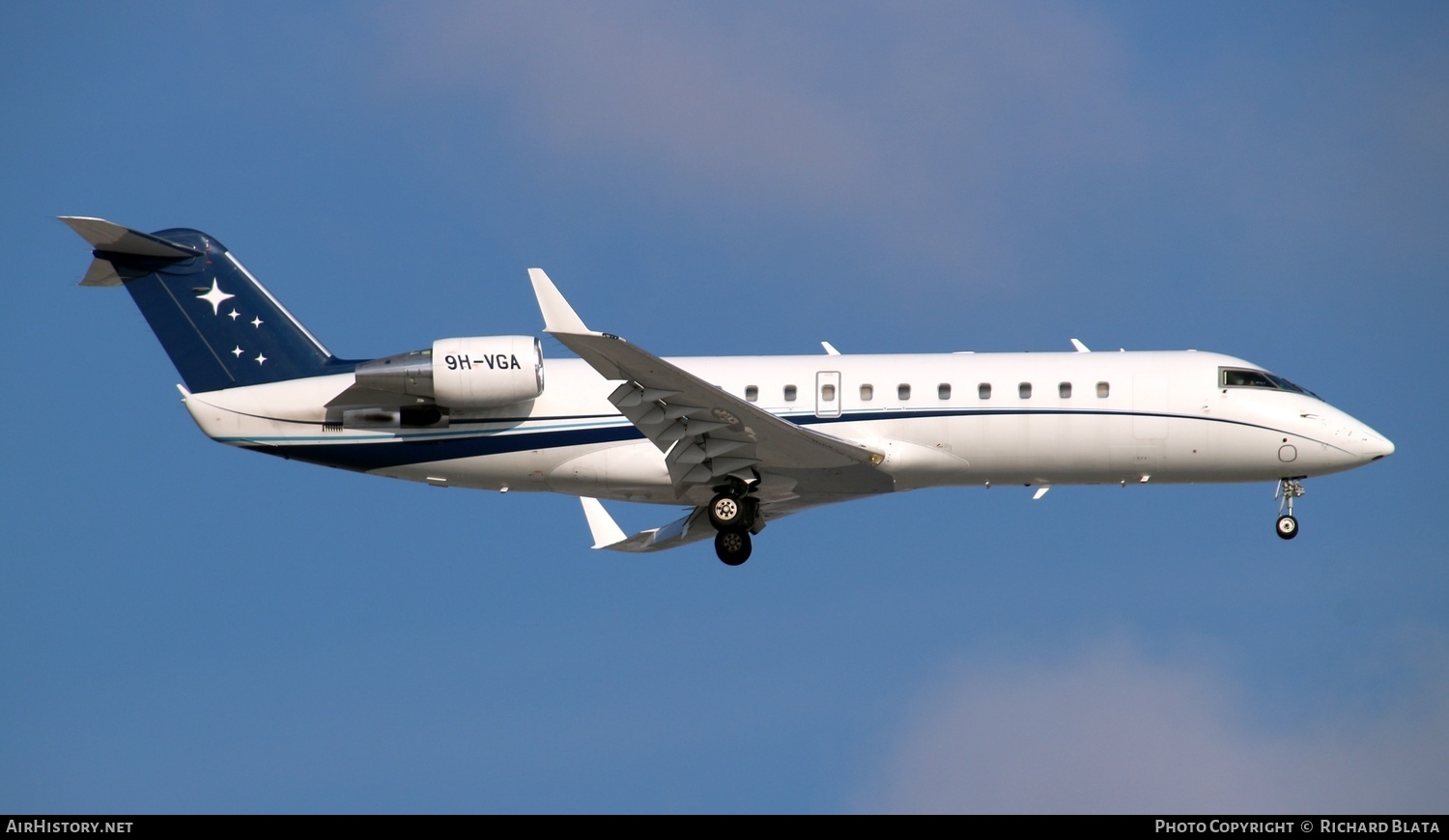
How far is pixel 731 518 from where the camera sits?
2656 cm

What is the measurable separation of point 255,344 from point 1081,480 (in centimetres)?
1376

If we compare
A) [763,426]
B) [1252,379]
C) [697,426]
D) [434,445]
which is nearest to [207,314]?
[434,445]

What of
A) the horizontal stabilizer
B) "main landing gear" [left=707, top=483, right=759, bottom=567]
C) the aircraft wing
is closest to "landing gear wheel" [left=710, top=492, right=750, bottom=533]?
"main landing gear" [left=707, top=483, right=759, bottom=567]

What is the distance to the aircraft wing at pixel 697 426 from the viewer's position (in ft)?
78.0

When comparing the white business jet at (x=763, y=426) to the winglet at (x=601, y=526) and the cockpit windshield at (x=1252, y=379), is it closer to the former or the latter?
the cockpit windshield at (x=1252, y=379)

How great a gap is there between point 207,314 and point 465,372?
503 centimetres

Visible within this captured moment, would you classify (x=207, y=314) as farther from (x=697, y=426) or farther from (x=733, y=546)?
(x=733, y=546)

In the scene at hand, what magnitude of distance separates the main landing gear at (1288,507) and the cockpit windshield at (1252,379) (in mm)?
1476

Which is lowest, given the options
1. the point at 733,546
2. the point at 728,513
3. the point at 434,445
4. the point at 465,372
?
the point at 733,546

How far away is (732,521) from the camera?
2656cm

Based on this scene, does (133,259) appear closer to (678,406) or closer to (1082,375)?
(678,406)

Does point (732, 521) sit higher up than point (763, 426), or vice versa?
point (763, 426)
